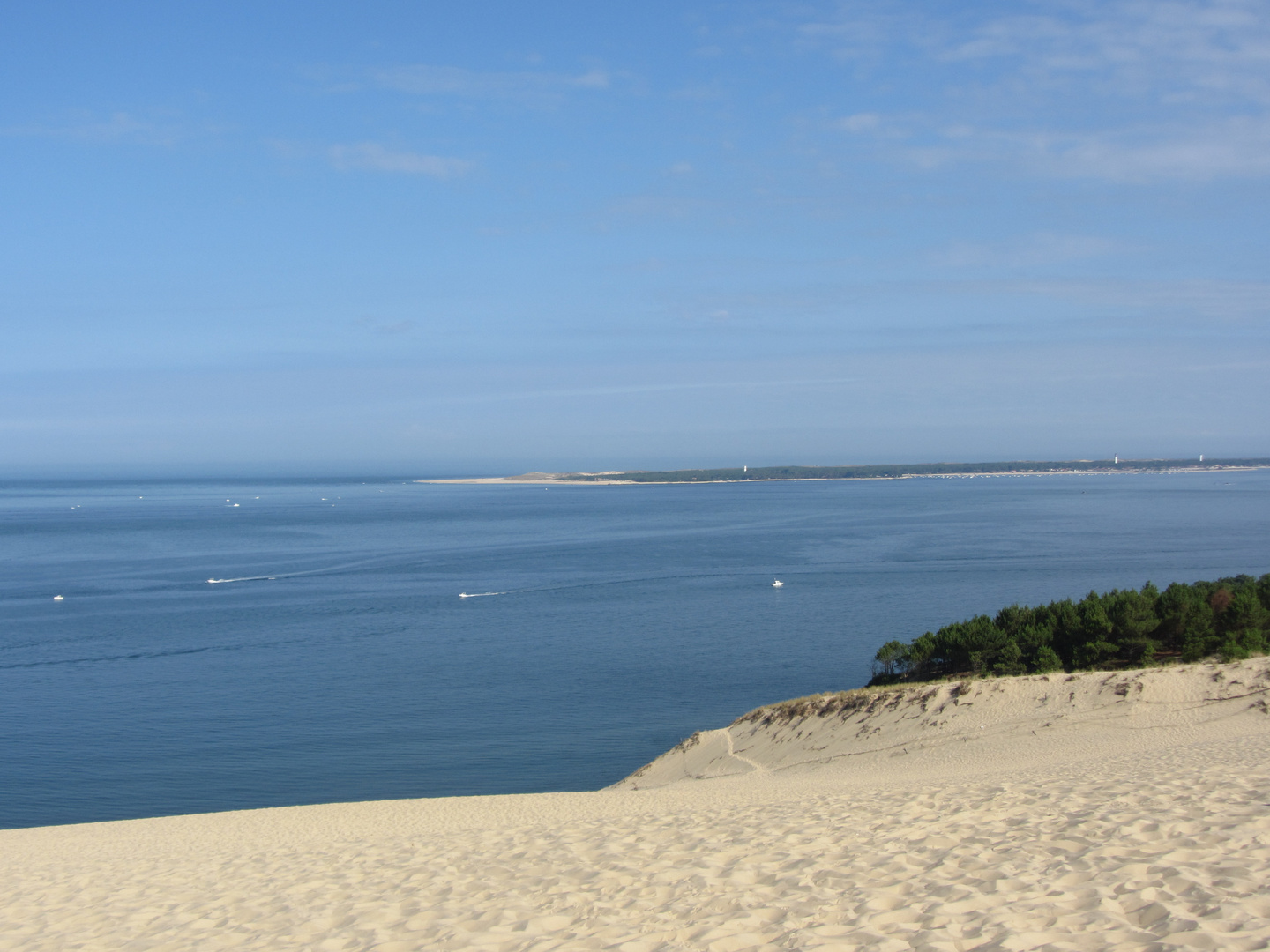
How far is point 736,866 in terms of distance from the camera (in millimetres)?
10141

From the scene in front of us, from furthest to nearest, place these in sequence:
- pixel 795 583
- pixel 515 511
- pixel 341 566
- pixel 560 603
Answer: pixel 515 511 → pixel 341 566 → pixel 795 583 → pixel 560 603

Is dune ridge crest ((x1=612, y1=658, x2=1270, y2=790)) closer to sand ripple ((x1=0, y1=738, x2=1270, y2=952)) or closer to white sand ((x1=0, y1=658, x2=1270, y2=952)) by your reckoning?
white sand ((x1=0, y1=658, x2=1270, y2=952))

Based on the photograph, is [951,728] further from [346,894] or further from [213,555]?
[213,555]

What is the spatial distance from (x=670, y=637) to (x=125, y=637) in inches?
1101

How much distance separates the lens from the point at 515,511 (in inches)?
6171

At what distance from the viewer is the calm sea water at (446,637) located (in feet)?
91.1

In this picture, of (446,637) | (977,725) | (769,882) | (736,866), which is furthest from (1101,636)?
(446,637)

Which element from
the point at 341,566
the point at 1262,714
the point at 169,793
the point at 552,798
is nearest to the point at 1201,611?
the point at 1262,714

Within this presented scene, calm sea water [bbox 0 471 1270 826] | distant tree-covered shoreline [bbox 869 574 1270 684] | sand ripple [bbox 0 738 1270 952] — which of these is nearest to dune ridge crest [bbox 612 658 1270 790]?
distant tree-covered shoreline [bbox 869 574 1270 684]

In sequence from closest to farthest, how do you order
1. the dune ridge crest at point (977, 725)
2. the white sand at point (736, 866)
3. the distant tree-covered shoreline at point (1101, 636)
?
the white sand at point (736, 866) < the dune ridge crest at point (977, 725) < the distant tree-covered shoreline at point (1101, 636)

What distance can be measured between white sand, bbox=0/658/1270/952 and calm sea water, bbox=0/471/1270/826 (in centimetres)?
881

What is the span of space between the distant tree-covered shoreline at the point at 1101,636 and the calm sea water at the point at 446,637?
7223 mm

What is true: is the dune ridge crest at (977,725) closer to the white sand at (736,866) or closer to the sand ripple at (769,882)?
the white sand at (736,866)

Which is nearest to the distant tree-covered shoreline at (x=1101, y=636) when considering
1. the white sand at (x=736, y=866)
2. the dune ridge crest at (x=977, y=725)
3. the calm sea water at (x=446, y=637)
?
the dune ridge crest at (x=977, y=725)
